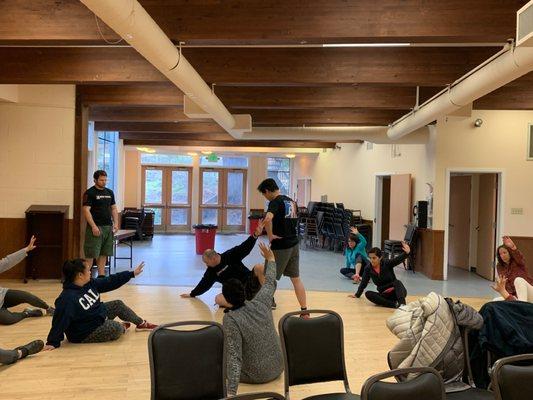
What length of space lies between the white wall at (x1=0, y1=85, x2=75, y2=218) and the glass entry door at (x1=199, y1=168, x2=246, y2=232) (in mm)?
10105

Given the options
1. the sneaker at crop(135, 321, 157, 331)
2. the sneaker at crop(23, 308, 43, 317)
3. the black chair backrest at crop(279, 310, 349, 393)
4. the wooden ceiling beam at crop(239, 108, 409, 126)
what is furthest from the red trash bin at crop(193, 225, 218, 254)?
the black chair backrest at crop(279, 310, 349, 393)

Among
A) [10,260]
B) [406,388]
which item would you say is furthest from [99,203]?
[406,388]

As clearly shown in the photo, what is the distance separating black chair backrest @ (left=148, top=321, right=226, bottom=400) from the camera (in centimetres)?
219

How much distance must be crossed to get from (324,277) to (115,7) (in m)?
6.10

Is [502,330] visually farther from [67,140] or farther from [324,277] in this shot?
[67,140]

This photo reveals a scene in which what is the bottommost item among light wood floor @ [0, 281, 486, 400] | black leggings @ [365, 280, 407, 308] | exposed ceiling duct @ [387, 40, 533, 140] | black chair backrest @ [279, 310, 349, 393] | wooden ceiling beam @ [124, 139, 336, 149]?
light wood floor @ [0, 281, 486, 400]

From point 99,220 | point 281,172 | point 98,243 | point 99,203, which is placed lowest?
point 98,243

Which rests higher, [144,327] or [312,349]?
[312,349]

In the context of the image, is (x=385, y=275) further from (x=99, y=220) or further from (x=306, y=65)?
(x=99, y=220)

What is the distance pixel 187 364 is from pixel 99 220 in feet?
15.0

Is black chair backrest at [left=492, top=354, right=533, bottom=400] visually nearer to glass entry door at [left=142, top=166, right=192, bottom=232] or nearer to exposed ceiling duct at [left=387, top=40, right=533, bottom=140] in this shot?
exposed ceiling duct at [left=387, top=40, right=533, bottom=140]

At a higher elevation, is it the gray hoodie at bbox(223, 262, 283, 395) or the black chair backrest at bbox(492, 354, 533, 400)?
the black chair backrest at bbox(492, 354, 533, 400)

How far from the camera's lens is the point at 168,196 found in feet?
55.7

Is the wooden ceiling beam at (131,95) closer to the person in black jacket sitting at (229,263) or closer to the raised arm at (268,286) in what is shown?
the person in black jacket sitting at (229,263)
